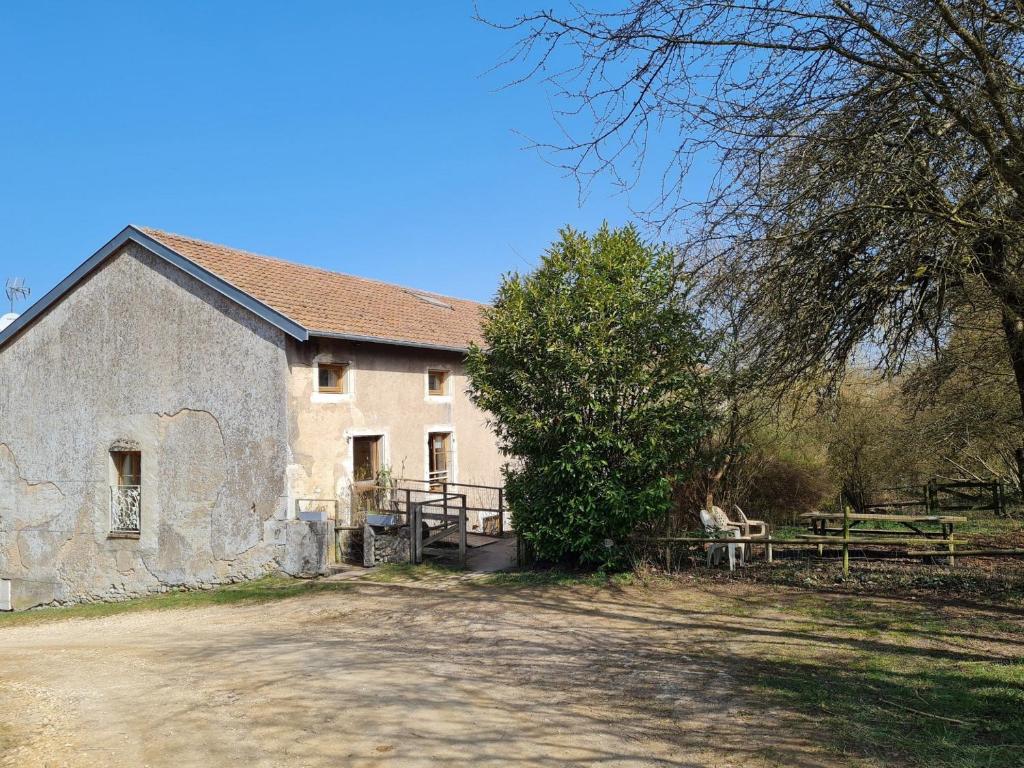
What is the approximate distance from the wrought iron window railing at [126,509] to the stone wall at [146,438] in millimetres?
174

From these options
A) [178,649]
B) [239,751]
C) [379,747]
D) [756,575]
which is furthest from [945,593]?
[178,649]

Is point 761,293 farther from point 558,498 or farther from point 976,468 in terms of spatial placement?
point 976,468

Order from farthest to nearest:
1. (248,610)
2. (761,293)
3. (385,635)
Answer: (248,610), (385,635), (761,293)

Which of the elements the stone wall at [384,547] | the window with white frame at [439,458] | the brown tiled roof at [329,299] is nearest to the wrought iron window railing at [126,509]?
the brown tiled roof at [329,299]

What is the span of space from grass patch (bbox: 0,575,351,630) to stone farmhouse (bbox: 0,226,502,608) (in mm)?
405

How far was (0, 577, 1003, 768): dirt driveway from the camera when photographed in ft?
16.2

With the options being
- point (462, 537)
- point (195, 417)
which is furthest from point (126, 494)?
point (462, 537)

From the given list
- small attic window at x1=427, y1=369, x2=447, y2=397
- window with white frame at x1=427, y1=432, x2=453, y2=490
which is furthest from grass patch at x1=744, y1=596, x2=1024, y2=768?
small attic window at x1=427, y1=369, x2=447, y2=397

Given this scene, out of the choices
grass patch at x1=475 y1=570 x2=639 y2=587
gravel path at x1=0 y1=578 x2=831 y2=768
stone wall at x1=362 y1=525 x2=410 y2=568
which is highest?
stone wall at x1=362 y1=525 x2=410 y2=568

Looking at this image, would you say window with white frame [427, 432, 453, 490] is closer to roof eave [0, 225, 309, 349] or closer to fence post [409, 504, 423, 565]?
fence post [409, 504, 423, 565]

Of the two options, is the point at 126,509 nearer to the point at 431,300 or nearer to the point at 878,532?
the point at 431,300

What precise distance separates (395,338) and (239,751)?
11039 mm

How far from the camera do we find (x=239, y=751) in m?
4.98

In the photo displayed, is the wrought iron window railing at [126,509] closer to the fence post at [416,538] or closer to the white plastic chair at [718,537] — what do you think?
the fence post at [416,538]
